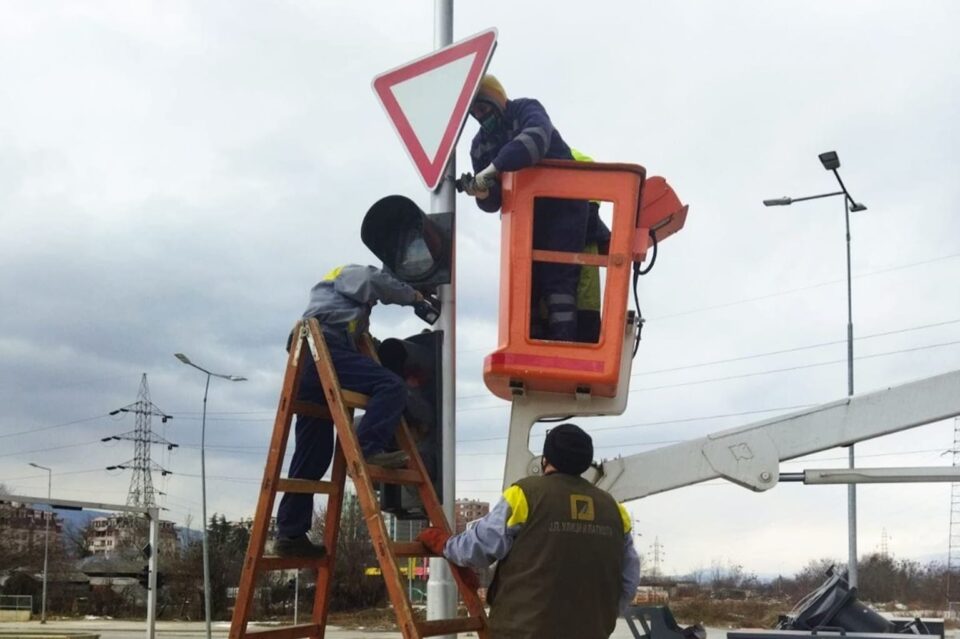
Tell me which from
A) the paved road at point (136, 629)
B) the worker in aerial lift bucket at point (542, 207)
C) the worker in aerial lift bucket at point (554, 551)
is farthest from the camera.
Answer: the paved road at point (136, 629)

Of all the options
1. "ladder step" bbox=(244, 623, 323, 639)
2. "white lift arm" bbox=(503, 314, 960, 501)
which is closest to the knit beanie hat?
"white lift arm" bbox=(503, 314, 960, 501)

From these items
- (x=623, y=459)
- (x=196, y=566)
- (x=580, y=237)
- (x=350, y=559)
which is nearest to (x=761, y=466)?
(x=623, y=459)

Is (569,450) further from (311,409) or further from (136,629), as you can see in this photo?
(136,629)

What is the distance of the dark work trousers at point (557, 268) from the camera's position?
4.67 m

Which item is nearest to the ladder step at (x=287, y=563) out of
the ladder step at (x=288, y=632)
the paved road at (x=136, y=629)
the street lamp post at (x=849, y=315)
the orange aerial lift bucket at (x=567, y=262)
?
the ladder step at (x=288, y=632)

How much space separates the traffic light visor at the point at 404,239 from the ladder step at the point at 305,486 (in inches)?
41.0

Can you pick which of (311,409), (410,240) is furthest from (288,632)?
(410,240)

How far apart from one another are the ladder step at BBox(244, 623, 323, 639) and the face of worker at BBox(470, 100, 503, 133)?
255 centimetres

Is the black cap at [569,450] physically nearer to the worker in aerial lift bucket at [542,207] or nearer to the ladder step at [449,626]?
the worker in aerial lift bucket at [542,207]

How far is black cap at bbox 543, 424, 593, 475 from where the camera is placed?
4082 millimetres

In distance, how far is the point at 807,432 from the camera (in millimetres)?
4598

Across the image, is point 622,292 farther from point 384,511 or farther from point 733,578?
point 733,578

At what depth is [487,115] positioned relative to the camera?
506 centimetres

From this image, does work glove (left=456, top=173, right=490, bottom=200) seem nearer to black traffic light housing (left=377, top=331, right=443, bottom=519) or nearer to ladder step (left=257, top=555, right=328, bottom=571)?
black traffic light housing (left=377, top=331, right=443, bottom=519)
